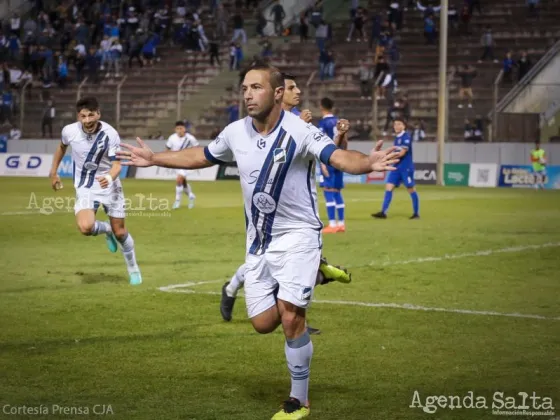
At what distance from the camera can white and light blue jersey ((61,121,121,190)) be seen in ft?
44.9

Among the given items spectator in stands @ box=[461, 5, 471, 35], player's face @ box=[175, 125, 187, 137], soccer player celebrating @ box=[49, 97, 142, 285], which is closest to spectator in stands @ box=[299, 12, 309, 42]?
spectator in stands @ box=[461, 5, 471, 35]

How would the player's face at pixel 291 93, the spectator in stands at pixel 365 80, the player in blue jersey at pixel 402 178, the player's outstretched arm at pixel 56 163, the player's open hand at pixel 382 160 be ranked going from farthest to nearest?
1. the spectator in stands at pixel 365 80
2. the player in blue jersey at pixel 402 178
3. the player's outstretched arm at pixel 56 163
4. the player's face at pixel 291 93
5. the player's open hand at pixel 382 160

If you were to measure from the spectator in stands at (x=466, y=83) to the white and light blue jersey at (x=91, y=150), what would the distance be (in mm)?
28034

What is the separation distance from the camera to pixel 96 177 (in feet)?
44.7

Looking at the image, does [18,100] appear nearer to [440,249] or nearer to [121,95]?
[121,95]

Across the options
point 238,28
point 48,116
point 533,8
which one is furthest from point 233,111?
point 533,8

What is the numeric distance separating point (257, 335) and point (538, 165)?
2927 centimetres

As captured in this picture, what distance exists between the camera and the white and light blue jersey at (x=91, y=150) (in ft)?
44.9

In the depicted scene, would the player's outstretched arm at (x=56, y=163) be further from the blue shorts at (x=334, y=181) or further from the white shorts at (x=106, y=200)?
the blue shorts at (x=334, y=181)

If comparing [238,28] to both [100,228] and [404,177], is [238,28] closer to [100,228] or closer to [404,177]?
[404,177]

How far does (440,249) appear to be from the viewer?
1741 cm

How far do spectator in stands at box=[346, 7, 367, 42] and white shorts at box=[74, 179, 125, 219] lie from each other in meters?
35.5

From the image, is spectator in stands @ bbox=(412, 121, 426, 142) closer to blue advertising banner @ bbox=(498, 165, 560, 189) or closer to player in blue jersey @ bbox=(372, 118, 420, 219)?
blue advertising banner @ bbox=(498, 165, 560, 189)

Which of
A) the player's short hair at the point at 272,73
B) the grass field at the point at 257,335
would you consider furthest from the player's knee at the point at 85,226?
the player's short hair at the point at 272,73
